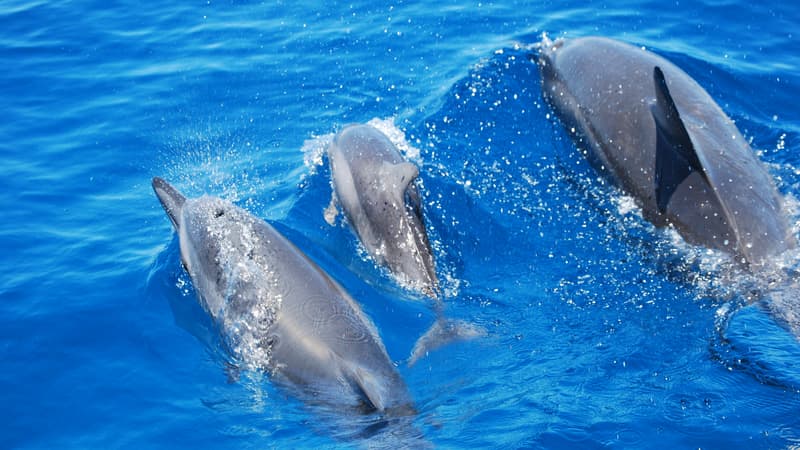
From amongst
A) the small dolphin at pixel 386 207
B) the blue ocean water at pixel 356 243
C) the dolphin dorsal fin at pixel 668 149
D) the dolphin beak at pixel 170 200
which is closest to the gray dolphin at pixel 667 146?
the dolphin dorsal fin at pixel 668 149

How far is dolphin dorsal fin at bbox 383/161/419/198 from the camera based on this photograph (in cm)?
980

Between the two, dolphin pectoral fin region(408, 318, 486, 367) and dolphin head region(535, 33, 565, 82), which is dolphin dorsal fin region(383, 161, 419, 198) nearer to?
dolphin pectoral fin region(408, 318, 486, 367)

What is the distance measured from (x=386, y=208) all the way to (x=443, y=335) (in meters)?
2.11

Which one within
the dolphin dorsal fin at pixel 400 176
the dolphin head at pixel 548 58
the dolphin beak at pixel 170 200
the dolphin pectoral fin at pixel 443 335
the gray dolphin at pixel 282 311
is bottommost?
the dolphin pectoral fin at pixel 443 335

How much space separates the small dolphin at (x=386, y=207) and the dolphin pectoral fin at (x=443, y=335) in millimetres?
677

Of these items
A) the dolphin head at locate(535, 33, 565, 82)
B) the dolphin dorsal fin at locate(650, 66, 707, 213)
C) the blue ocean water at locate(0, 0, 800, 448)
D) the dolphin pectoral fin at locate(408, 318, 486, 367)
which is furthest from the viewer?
the dolphin head at locate(535, 33, 565, 82)

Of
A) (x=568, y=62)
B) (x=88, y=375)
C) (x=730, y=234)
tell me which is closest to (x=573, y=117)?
(x=568, y=62)

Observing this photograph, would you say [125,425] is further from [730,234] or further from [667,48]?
[667,48]

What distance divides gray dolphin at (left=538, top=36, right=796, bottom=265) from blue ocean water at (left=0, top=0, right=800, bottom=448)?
29 cm

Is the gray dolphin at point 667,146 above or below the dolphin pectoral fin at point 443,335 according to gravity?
above

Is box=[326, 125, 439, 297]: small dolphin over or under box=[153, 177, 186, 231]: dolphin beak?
under

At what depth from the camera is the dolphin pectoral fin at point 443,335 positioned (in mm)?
8305

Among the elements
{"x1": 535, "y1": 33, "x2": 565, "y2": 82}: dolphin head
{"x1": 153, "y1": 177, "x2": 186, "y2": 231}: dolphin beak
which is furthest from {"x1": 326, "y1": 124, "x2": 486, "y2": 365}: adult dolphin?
{"x1": 535, "y1": 33, "x2": 565, "y2": 82}: dolphin head

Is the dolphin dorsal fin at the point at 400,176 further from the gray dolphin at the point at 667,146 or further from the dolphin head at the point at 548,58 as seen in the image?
the dolphin head at the point at 548,58
